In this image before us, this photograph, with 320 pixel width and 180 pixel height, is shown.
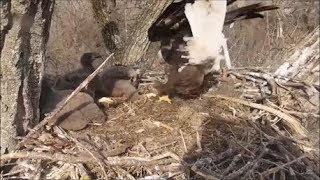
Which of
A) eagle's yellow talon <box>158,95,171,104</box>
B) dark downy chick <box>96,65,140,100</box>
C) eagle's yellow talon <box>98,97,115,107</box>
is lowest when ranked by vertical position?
eagle's yellow talon <box>158,95,171,104</box>

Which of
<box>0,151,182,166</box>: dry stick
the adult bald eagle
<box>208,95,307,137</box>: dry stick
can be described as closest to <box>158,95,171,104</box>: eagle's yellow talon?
the adult bald eagle

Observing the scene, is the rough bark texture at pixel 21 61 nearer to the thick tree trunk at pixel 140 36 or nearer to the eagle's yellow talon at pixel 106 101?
the eagle's yellow talon at pixel 106 101

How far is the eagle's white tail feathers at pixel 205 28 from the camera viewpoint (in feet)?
11.8

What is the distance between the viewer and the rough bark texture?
2381mm

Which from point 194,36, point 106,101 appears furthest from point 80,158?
point 194,36

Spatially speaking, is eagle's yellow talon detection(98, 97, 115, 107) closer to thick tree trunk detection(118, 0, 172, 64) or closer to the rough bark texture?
the rough bark texture

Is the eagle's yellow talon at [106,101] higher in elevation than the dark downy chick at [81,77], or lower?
lower

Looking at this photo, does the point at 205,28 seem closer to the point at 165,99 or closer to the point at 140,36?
the point at 165,99

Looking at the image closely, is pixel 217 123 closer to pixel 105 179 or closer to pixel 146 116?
pixel 146 116

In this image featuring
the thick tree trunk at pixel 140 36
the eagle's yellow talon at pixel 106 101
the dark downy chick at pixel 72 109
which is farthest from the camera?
the thick tree trunk at pixel 140 36

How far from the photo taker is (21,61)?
8.36ft

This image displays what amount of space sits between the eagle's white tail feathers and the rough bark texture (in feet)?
4.21

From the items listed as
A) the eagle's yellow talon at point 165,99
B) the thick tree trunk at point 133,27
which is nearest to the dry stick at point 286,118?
the eagle's yellow talon at point 165,99

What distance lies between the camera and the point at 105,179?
259cm
